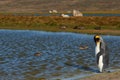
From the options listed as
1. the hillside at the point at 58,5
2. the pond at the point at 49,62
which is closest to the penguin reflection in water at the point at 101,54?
the pond at the point at 49,62

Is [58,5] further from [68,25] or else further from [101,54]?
[101,54]

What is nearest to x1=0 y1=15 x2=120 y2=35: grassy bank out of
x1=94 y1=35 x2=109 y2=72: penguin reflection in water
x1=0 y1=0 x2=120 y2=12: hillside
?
x1=94 y1=35 x2=109 y2=72: penguin reflection in water

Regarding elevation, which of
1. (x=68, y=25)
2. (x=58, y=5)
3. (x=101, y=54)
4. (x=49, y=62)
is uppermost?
(x=101, y=54)

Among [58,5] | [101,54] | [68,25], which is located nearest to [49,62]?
[101,54]

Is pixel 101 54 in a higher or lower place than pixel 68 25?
higher

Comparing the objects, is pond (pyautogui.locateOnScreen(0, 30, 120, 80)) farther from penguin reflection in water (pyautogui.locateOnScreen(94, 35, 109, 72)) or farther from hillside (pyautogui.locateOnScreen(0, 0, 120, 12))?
hillside (pyautogui.locateOnScreen(0, 0, 120, 12))

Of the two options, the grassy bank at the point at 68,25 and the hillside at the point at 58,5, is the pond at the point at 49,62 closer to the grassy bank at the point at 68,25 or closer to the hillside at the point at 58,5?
the grassy bank at the point at 68,25

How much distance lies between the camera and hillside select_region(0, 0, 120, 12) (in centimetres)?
13300

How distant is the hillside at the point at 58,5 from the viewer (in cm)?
13300

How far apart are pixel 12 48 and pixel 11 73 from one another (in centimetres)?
920

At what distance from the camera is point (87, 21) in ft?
157

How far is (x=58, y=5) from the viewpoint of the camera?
462ft

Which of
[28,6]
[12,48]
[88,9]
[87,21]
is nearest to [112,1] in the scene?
[88,9]

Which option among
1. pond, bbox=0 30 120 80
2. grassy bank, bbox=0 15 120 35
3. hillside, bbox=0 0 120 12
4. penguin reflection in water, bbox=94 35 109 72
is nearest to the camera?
pond, bbox=0 30 120 80
